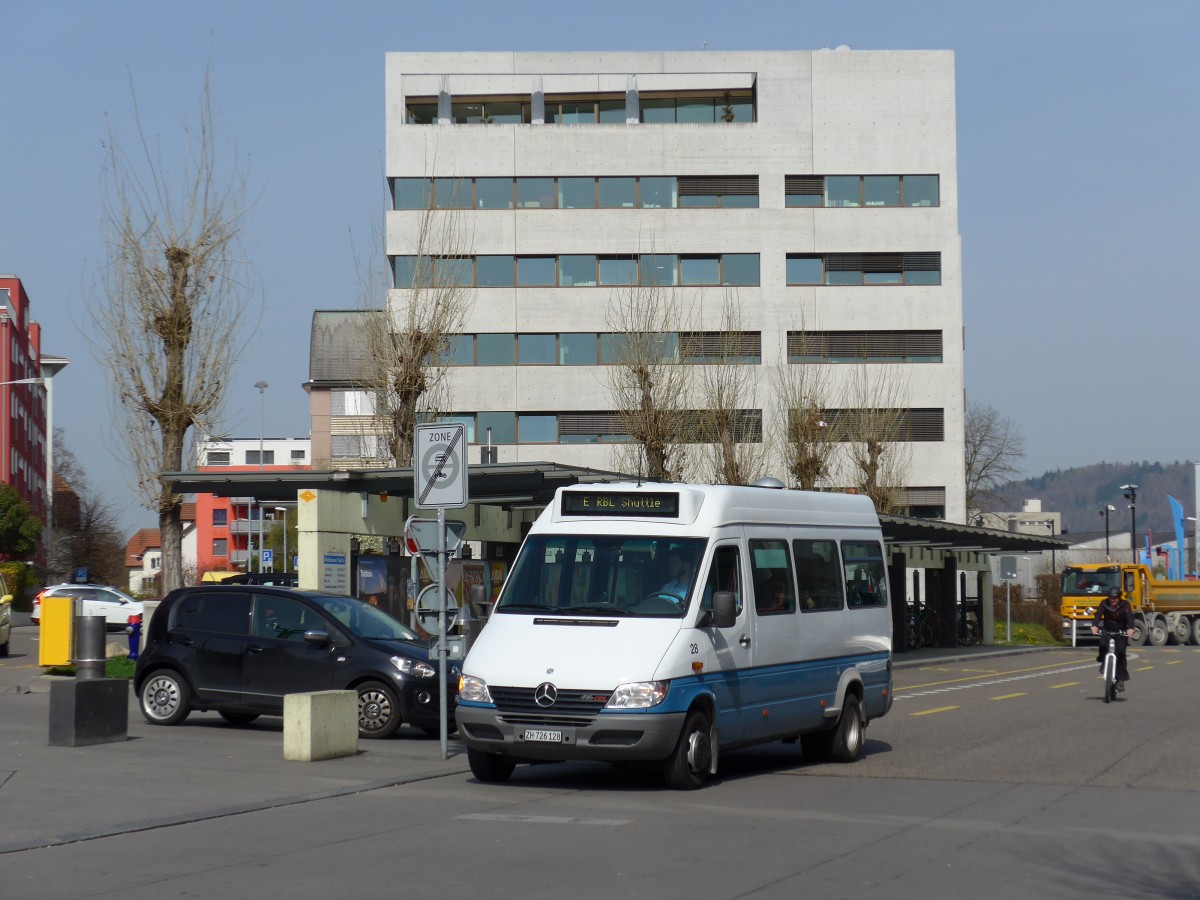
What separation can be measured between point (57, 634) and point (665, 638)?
17180mm

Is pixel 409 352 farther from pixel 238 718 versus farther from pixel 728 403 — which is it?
pixel 728 403

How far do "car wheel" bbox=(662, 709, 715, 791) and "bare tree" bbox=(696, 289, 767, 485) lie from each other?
2151cm

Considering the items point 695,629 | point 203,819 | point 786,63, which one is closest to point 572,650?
point 695,629

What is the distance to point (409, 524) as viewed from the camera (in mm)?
15578

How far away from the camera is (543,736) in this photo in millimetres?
12055

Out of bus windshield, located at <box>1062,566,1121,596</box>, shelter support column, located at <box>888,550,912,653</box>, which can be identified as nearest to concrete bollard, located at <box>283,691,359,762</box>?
shelter support column, located at <box>888,550,912,653</box>

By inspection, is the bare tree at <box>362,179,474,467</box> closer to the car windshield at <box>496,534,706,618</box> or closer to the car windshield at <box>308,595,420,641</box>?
the car windshield at <box>308,595,420,641</box>

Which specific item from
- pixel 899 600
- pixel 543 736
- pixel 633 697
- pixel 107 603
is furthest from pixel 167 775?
pixel 107 603

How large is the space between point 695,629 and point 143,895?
5.60 meters

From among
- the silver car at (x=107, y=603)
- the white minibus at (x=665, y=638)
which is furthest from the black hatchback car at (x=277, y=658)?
the silver car at (x=107, y=603)

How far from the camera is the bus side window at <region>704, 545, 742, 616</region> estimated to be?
13.1m

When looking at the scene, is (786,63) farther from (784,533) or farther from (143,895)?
(143,895)

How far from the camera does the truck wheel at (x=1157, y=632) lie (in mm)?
59188

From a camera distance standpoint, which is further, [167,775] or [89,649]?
[89,649]
